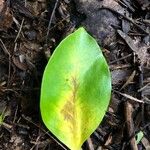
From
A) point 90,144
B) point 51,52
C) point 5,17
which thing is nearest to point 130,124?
point 90,144

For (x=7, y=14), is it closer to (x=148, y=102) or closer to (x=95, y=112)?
(x=95, y=112)

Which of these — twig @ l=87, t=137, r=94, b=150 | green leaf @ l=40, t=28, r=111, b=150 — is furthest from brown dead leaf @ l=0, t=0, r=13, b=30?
twig @ l=87, t=137, r=94, b=150

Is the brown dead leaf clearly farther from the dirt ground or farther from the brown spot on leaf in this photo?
the brown spot on leaf

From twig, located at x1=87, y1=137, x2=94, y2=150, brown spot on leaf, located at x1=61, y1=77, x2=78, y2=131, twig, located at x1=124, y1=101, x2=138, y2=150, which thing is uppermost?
brown spot on leaf, located at x1=61, y1=77, x2=78, y2=131

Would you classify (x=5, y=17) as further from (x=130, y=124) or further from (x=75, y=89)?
(x=130, y=124)

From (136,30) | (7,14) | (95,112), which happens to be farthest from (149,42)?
(7,14)

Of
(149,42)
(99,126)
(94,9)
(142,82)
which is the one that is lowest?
(99,126)
